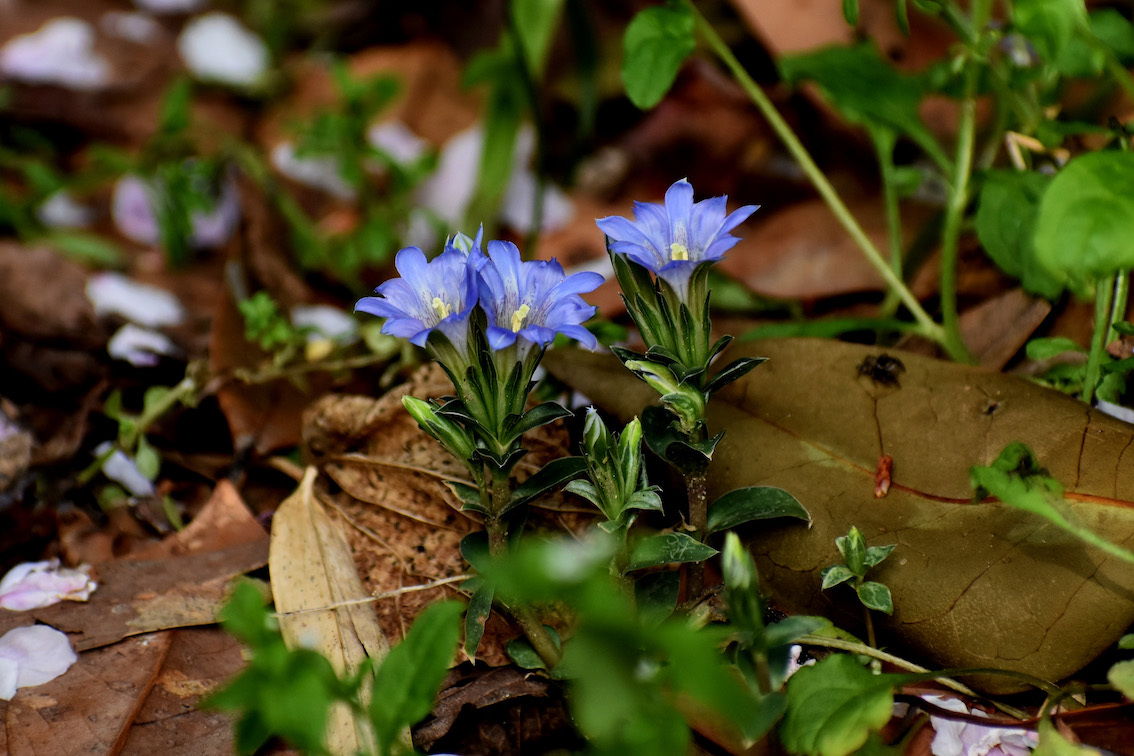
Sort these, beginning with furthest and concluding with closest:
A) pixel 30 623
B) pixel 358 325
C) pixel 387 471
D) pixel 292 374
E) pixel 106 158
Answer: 1. pixel 106 158
2. pixel 358 325
3. pixel 292 374
4. pixel 387 471
5. pixel 30 623

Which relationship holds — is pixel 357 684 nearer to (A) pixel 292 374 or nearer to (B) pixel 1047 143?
(A) pixel 292 374

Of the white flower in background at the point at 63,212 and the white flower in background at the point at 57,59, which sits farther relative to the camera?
the white flower in background at the point at 57,59

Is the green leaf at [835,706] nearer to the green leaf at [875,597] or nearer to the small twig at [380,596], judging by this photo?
the green leaf at [875,597]

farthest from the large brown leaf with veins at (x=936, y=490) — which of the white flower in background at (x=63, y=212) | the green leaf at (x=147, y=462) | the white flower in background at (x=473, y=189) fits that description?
the white flower in background at (x=63, y=212)

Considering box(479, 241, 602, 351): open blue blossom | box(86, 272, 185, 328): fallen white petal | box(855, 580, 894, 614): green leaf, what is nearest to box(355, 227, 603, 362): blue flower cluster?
box(479, 241, 602, 351): open blue blossom

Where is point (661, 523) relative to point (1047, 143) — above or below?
below

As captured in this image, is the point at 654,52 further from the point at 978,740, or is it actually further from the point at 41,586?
the point at 41,586

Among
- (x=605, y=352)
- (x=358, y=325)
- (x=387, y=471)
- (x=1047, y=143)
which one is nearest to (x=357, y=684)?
(x=387, y=471)

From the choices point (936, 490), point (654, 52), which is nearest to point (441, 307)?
point (654, 52)
